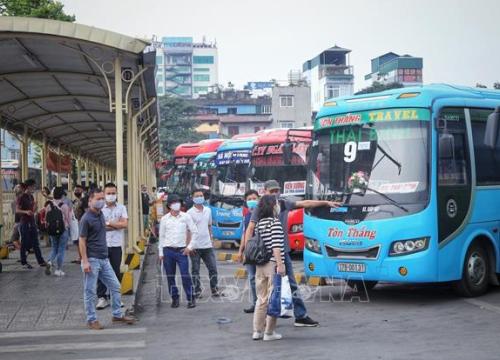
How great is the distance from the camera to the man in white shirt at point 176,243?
1262cm

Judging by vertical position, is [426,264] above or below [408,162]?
below

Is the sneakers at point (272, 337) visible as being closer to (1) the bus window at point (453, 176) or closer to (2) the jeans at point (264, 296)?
Result: (2) the jeans at point (264, 296)

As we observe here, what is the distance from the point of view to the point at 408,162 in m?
12.0

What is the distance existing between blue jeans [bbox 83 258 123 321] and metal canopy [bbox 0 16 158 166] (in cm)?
347

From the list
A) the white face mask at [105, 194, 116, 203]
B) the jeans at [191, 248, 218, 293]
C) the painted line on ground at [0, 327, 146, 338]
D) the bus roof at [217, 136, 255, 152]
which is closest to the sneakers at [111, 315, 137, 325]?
the painted line on ground at [0, 327, 146, 338]

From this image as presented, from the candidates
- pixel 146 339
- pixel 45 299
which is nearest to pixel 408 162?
pixel 146 339

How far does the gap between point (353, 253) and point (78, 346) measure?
448 cm

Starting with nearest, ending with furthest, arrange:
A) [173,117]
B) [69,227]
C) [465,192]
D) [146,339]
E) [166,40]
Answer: [146,339], [465,192], [69,227], [173,117], [166,40]

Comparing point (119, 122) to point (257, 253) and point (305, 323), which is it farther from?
point (305, 323)

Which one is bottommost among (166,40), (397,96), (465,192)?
(465,192)

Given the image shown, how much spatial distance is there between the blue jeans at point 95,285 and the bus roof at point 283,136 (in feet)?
36.3

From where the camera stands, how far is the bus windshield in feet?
39.1

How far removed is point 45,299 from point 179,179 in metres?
25.7

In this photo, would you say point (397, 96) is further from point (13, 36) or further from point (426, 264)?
point (13, 36)
